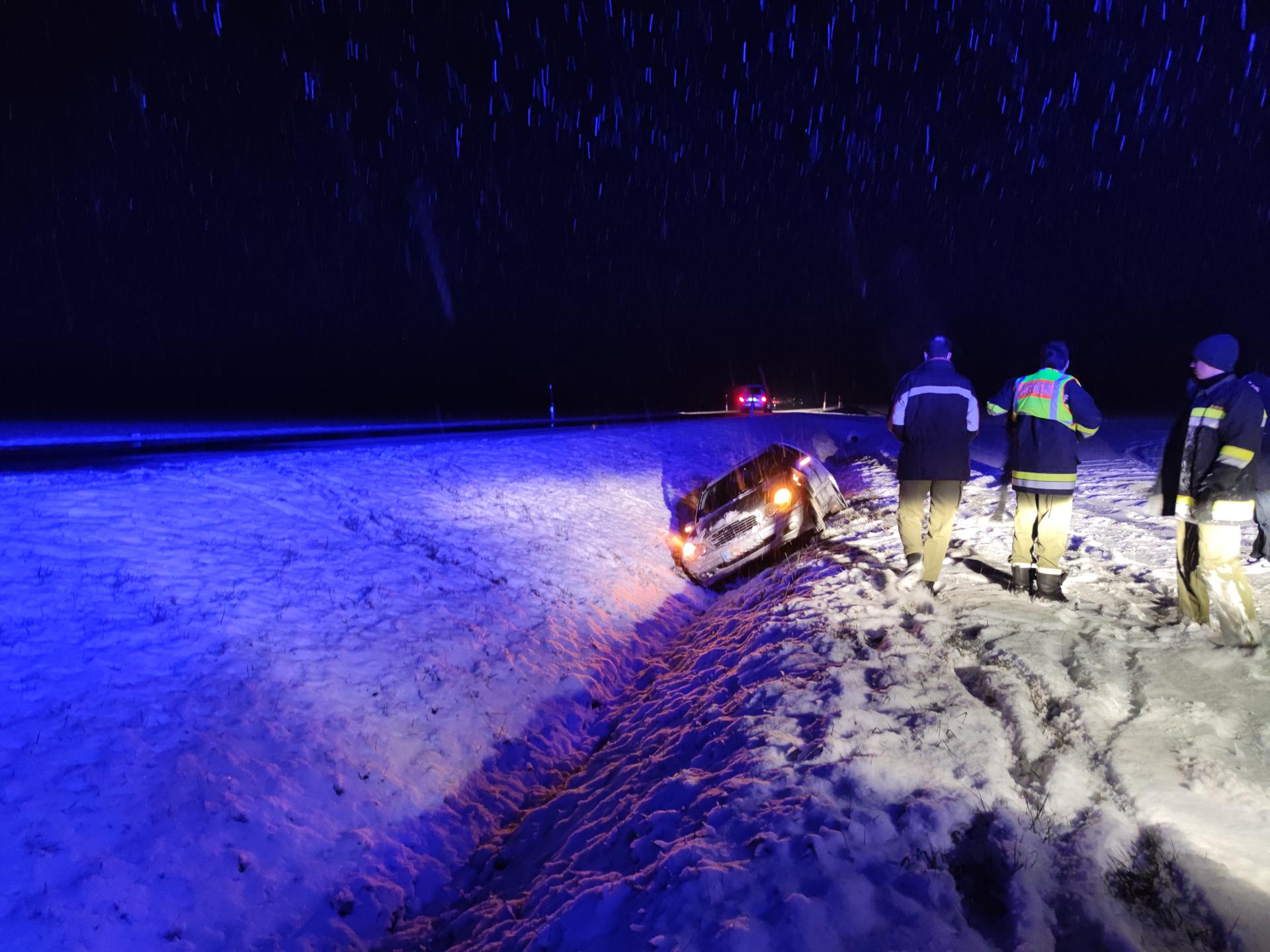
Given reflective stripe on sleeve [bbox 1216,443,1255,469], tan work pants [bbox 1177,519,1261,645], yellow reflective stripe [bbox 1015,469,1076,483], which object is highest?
reflective stripe on sleeve [bbox 1216,443,1255,469]

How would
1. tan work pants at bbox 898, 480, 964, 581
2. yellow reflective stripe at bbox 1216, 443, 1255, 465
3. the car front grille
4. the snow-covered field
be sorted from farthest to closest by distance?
the car front grille, tan work pants at bbox 898, 480, 964, 581, yellow reflective stripe at bbox 1216, 443, 1255, 465, the snow-covered field

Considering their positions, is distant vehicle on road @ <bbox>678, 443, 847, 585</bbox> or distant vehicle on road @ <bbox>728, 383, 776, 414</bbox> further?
distant vehicle on road @ <bbox>728, 383, 776, 414</bbox>

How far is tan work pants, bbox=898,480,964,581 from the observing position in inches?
236

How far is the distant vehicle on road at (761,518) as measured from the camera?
8914mm

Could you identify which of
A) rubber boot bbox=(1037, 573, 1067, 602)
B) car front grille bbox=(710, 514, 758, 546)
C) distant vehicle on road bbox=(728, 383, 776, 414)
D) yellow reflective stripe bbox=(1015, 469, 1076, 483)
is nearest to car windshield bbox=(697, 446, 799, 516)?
car front grille bbox=(710, 514, 758, 546)

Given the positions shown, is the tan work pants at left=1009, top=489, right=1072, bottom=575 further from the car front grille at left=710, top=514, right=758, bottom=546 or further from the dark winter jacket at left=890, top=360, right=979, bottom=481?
the car front grille at left=710, top=514, right=758, bottom=546

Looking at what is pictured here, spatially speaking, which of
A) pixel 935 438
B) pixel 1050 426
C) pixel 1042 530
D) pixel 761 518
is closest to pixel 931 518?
pixel 935 438

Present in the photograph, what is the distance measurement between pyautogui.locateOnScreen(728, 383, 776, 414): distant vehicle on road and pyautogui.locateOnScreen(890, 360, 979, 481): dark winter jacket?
23.2 m

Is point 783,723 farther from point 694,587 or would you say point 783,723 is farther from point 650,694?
point 694,587

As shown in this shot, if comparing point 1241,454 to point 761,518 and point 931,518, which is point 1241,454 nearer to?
point 931,518

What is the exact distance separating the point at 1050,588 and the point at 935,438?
1624 mm

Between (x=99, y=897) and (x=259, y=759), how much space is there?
122cm

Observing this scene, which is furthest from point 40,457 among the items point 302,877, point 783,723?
point 783,723

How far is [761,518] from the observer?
8898 millimetres
